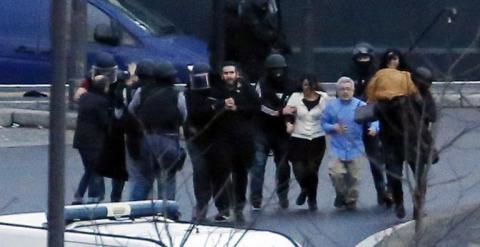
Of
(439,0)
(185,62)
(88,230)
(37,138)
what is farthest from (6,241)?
(439,0)

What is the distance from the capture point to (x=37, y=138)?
17391 mm

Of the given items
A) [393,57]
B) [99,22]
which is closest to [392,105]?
[393,57]

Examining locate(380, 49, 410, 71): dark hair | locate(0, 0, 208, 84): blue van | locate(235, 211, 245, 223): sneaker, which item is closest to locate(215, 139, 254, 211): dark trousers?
locate(380, 49, 410, 71): dark hair

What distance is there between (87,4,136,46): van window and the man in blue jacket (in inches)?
210

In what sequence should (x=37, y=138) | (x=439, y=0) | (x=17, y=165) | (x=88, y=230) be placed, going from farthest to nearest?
(x=439, y=0) → (x=37, y=138) → (x=17, y=165) → (x=88, y=230)

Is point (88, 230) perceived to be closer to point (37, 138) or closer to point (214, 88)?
point (214, 88)

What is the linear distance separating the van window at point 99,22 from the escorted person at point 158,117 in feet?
18.8

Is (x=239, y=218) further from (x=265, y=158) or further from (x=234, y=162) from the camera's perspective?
(x=265, y=158)

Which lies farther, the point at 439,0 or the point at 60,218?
the point at 439,0

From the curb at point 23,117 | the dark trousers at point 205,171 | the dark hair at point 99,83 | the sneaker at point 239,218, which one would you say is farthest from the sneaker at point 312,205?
the curb at point 23,117

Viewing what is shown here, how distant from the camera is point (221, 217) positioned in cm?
1017

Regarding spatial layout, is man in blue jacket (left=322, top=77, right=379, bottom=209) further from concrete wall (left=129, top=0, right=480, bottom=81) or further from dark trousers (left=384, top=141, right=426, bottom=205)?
concrete wall (left=129, top=0, right=480, bottom=81)

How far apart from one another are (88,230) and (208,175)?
567 cm

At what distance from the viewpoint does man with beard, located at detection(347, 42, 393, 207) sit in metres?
14.1
